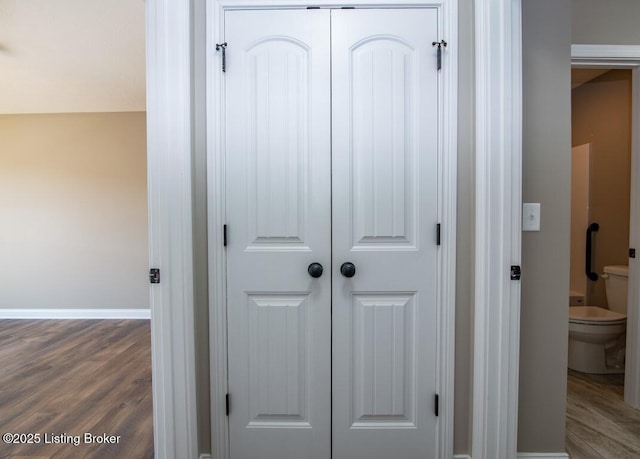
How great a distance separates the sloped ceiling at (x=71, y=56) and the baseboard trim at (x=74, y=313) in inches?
95.5

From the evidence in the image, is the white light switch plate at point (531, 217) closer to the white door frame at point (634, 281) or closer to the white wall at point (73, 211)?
the white door frame at point (634, 281)

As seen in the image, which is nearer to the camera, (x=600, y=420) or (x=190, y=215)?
(x=190, y=215)

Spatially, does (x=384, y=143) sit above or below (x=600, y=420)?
above

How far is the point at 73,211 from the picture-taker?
3611 mm

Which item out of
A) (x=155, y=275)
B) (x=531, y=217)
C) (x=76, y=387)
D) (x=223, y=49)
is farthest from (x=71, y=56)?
(x=531, y=217)

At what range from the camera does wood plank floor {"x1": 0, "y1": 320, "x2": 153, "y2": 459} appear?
1583 mm

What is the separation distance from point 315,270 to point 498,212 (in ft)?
2.55

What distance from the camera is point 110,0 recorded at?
183cm

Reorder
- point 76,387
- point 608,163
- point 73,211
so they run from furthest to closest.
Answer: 1. point 73,211
2. point 608,163
3. point 76,387

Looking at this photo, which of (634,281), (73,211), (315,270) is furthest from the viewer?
(73,211)

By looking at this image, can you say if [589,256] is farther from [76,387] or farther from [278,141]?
[76,387]

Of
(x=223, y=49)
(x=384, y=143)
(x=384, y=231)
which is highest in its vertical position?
(x=223, y=49)

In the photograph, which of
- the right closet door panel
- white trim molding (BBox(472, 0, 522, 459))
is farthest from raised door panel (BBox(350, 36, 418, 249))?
white trim molding (BBox(472, 0, 522, 459))

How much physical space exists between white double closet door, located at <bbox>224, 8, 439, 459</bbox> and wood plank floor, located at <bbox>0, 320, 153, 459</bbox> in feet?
3.09
